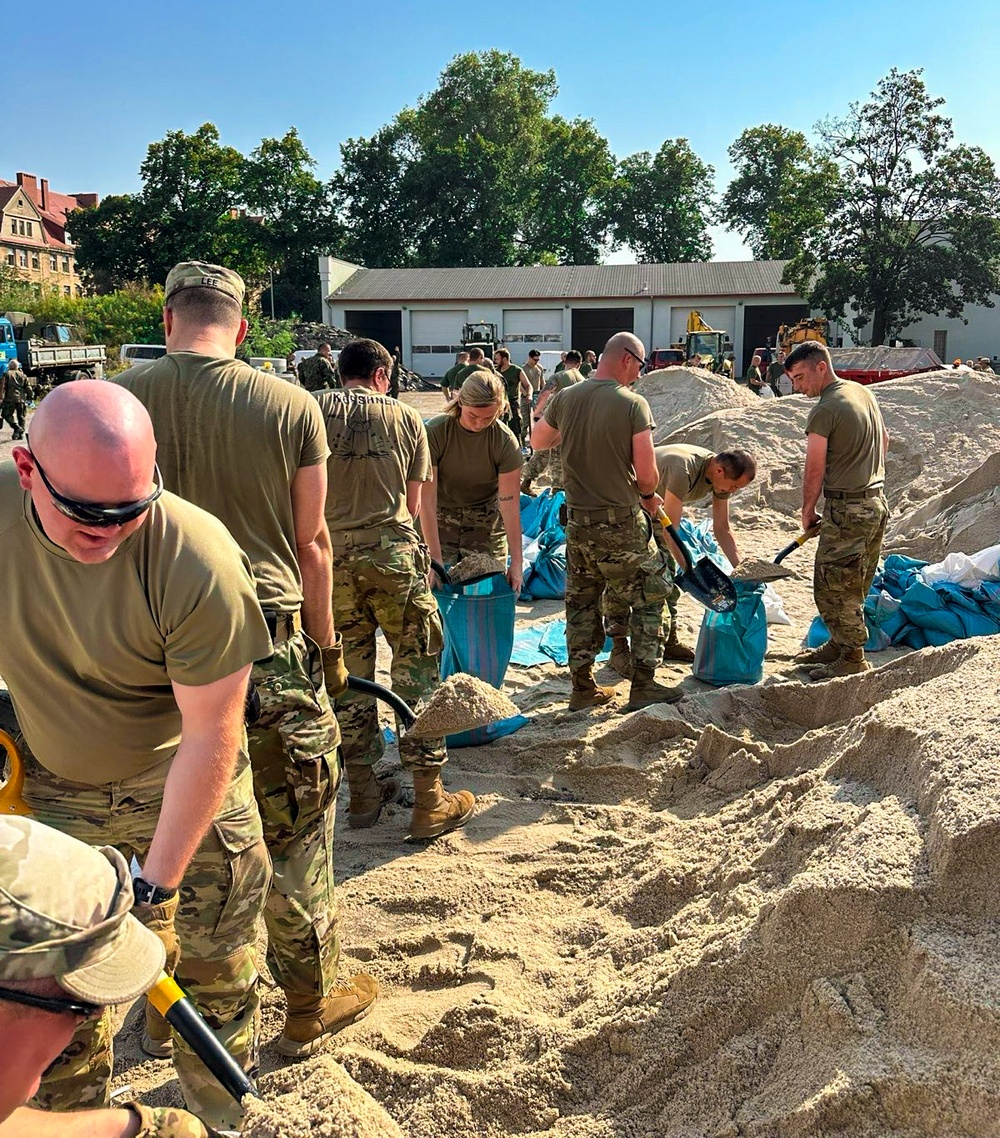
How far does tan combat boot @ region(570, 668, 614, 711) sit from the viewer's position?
5.32 m

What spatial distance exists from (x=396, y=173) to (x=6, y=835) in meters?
54.3

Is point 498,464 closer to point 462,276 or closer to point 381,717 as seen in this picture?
A: point 381,717

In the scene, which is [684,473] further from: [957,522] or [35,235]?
[35,235]

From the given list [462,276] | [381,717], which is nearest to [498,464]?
[381,717]

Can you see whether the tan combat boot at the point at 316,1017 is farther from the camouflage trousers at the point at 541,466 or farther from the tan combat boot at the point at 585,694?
the camouflage trousers at the point at 541,466

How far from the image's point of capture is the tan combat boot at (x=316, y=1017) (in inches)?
105

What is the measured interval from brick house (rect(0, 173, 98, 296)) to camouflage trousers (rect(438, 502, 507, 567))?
205 ft

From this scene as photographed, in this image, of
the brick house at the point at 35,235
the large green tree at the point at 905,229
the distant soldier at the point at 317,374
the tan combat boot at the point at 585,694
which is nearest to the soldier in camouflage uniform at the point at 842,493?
the tan combat boot at the point at 585,694

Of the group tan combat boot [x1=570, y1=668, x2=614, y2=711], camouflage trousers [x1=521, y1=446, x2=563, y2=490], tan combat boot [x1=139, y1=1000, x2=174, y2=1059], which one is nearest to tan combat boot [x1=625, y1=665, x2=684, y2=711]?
tan combat boot [x1=570, y1=668, x2=614, y2=711]

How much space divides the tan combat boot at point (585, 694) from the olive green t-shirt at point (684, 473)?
4.23 ft

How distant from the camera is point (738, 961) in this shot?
2.34 metres

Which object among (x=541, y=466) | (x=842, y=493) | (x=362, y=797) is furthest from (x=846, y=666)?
(x=541, y=466)

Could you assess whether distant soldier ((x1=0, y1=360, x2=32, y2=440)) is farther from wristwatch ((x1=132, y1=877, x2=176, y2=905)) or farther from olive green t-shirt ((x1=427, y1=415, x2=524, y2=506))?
wristwatch ((x1=132, y1=877, x2=176, y2=905))

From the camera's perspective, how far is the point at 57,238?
7100cm
